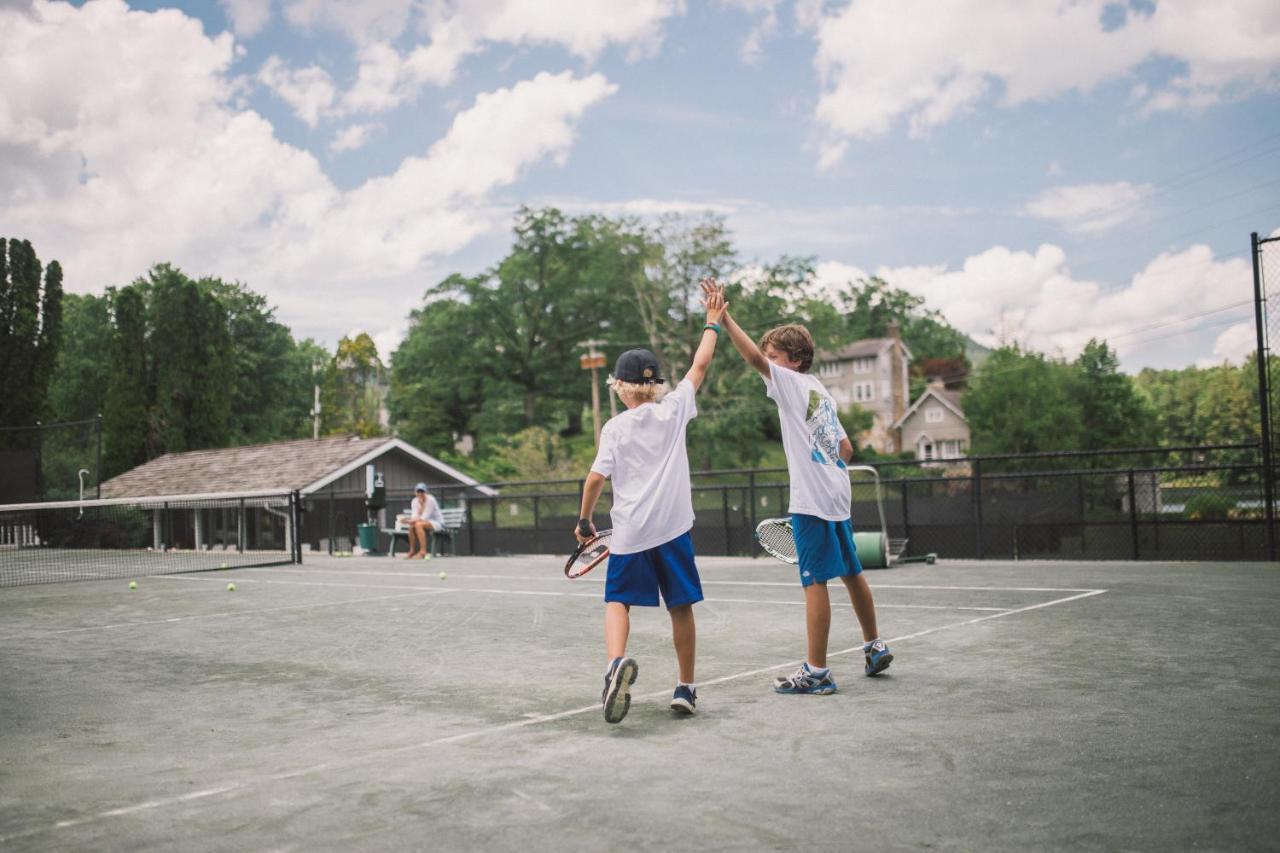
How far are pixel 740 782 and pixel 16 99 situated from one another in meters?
31.3

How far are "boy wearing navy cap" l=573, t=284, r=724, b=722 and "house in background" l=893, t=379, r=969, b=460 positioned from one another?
81080mm

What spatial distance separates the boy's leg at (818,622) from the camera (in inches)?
198

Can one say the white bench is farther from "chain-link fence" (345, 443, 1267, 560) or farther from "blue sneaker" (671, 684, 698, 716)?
"blue sneaker" (671, 684, 698, 716)

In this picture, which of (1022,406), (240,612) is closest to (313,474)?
(240,612)

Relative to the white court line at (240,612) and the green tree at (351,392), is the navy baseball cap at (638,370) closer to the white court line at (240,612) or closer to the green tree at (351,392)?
the white court line at (240,612)

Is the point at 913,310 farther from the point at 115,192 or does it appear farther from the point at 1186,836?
the point at 1186,836

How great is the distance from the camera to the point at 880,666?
542cm

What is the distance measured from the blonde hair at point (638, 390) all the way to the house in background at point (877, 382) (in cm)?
8442

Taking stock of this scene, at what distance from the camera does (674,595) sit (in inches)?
191

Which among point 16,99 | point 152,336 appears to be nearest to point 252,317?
point 152,336

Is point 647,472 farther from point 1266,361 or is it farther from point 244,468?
point 244,468

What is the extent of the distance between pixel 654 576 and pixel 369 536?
64.6ft

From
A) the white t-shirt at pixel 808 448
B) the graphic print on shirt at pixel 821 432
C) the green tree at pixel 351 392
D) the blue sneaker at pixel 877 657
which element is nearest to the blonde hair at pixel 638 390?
the white t-shirt at pixel 808 448

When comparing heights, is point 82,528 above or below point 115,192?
below
